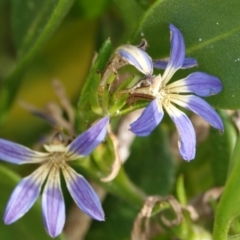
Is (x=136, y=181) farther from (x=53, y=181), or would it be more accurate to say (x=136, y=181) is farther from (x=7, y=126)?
(x=7, y=126)

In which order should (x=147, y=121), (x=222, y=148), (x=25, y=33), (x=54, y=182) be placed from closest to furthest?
1. (x=147, y=121)
2. (x=54, y=182)
3. (x=222, y=148)
4. (x=25, y=33)

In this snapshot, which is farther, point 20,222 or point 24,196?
point 20,222

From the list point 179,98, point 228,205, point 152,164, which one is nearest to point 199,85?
point 179,98

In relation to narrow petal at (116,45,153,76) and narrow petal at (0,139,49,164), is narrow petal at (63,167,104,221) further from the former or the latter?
narrow petal at (116,45,153,76)

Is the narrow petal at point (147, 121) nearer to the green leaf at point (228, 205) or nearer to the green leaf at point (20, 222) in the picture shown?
the green leaf at point (228, 205)

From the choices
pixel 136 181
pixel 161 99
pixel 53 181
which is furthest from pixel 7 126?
pixel 161 99

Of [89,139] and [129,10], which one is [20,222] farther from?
[129,10]
